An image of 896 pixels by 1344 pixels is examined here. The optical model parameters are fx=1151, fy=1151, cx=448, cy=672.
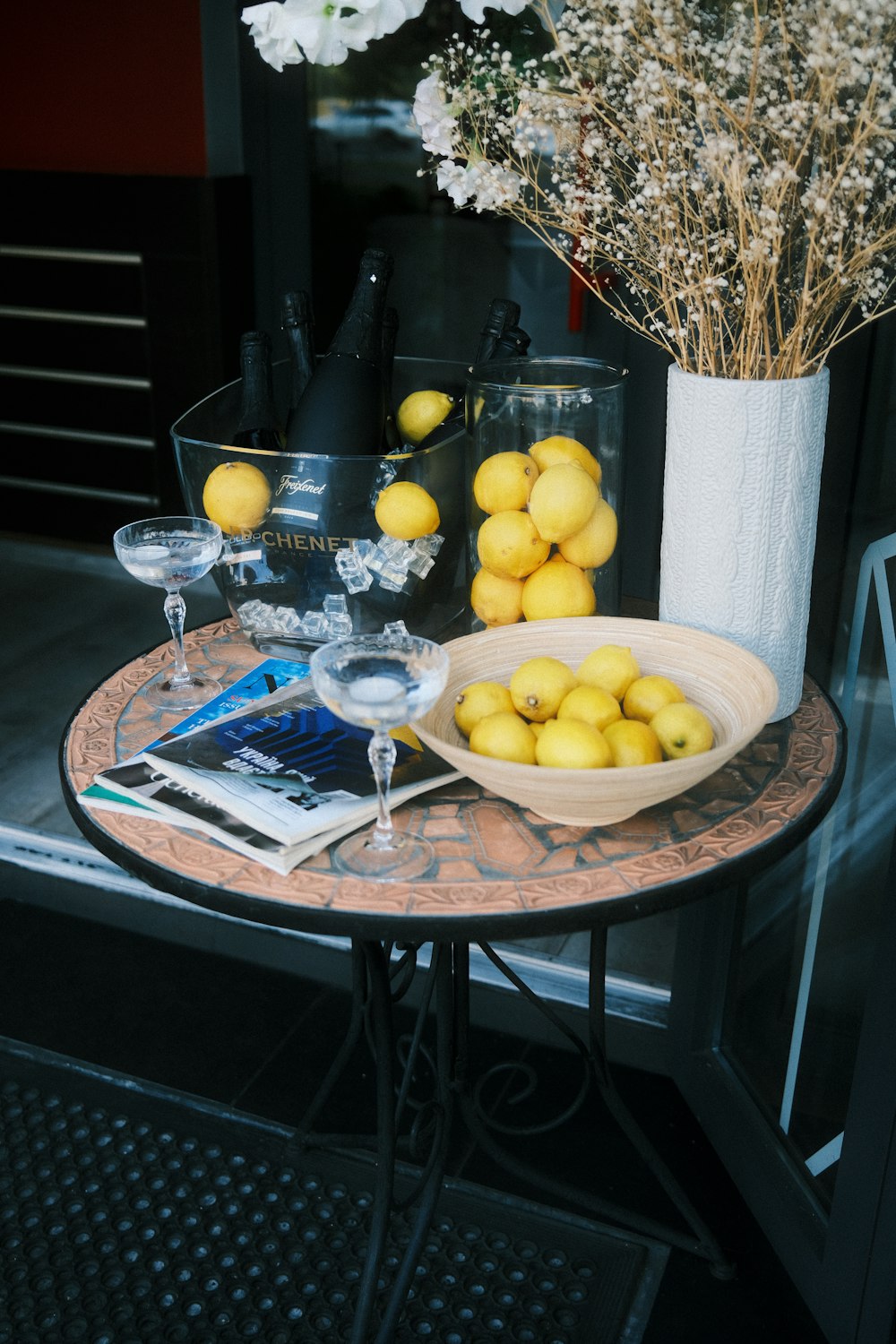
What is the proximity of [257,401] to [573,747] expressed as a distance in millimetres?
698

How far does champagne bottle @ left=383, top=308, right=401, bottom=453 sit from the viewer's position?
4.76ft

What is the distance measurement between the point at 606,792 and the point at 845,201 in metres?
0.55

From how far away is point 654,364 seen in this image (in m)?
1.99

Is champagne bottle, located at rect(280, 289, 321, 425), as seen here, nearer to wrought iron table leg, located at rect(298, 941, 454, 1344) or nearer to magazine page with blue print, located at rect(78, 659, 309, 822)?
magazine page with blue print, located at rect(78, 659, 309, 822)

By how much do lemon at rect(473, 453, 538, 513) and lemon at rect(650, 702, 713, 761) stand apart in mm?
294

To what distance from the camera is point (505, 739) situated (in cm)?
99

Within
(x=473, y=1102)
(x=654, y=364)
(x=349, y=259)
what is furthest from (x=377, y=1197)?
(x=349, y=259)

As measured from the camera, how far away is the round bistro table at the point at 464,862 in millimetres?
899

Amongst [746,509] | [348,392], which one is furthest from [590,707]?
[348,392]

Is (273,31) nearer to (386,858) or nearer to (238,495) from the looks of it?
(238,495)

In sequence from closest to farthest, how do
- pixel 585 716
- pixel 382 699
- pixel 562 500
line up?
pixel 382 699 < pixel 585 716 < pixel 562 500

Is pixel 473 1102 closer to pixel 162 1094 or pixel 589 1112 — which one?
pixel 589 1112

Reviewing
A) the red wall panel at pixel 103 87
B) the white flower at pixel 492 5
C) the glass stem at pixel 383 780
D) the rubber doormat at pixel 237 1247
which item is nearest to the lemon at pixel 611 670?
the glass stem at pixel 383 780

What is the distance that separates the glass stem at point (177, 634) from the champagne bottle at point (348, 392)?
0.26 meters
